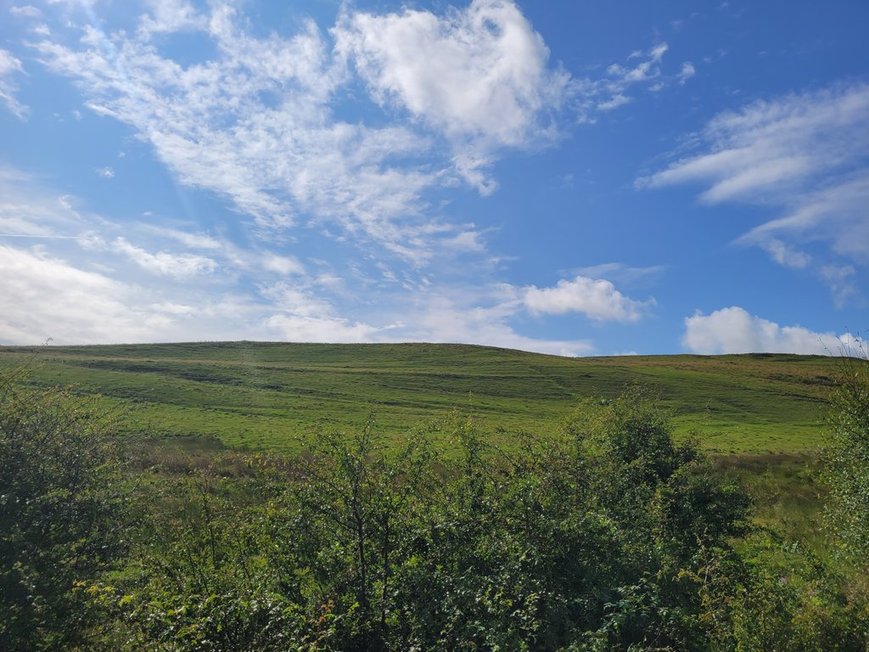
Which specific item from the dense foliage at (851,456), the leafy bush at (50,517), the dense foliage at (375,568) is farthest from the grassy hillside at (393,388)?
the leafy bush at (50,517)

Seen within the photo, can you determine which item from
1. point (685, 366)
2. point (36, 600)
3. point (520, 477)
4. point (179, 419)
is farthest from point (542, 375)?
point (36, 600)

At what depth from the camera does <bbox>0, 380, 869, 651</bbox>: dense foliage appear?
30.3 ft

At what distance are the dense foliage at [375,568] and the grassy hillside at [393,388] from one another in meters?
27.2

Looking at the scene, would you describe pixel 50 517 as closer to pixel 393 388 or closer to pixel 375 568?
pixel 375 568

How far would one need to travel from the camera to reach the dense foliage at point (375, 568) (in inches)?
364

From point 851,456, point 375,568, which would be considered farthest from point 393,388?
point 375,568

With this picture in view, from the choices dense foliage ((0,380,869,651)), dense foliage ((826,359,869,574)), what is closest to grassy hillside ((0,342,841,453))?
dense foliage ((826,359,869,574))

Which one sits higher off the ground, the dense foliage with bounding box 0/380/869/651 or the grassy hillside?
the grassy hillside

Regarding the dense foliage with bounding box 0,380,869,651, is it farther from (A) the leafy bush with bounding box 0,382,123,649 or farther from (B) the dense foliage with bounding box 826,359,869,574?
(B) the dense foliage with bounding box 826,359,869,574

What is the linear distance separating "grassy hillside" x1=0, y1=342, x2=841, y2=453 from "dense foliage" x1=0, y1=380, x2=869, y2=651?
1070 inches

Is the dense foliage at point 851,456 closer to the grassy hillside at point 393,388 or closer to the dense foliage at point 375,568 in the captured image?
the dense foliage at point 375,568

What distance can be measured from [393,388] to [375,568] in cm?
7159

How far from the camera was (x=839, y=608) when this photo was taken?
10031 mm

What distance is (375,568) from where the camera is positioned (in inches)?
451
